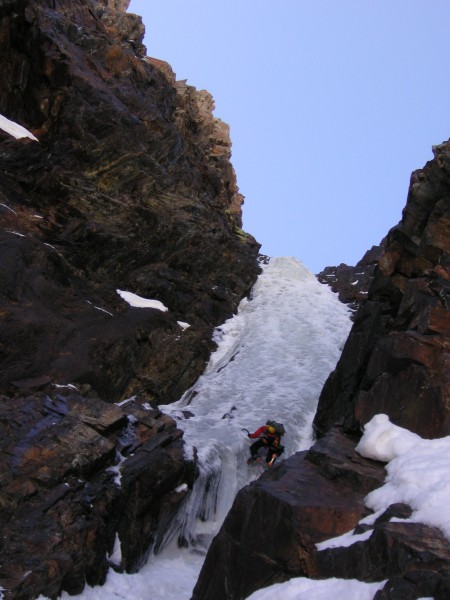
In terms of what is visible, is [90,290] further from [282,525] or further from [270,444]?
[282,525]

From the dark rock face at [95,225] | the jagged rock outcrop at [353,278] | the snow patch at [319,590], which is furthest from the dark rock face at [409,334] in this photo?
the jagged rock outcrop at [353,278]

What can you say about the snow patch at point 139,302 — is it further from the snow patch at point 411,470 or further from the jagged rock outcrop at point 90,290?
the snow patch at point 411,470

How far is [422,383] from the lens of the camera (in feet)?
37.4

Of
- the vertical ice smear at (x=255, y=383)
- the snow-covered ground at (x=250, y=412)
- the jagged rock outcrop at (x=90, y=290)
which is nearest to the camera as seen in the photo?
the snow-covered ground at (x=250, y=412)

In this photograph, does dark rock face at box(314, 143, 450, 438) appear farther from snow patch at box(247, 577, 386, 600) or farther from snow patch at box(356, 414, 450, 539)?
snow patch at box(247, 577, 386, 600)

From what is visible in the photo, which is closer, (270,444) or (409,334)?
(409,334)

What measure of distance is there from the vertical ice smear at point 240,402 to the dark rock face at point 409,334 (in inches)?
105

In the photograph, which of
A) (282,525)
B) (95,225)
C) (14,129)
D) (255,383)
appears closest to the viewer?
(282,525)

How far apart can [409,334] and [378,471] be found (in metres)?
3.58

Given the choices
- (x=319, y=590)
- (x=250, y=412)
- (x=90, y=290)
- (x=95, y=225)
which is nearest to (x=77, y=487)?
(x=319, y=590)

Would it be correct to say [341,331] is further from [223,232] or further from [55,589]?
[55,589]

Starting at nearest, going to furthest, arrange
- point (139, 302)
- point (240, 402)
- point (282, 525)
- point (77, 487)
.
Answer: point (282, 525) → point (77, 487) → point (240, 402) → point (139, 302)

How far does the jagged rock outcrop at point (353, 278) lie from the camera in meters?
37.2

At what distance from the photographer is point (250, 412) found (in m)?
19.7
